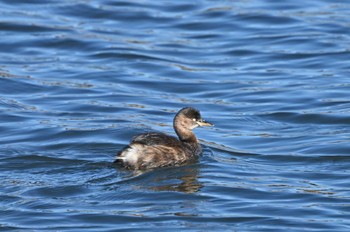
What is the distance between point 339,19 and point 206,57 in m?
3.33

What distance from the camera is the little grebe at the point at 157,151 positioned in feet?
38.2

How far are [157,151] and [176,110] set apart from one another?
3.03 m

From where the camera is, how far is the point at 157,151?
11859 mm

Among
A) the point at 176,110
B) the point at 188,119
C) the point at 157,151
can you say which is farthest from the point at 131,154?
the point at 176,110

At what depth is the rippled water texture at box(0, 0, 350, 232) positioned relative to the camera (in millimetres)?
10336

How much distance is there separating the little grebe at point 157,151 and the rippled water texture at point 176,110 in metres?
0.16

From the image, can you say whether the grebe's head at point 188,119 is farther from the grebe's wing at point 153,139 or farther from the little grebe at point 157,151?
the grebe's wing at point 153,139

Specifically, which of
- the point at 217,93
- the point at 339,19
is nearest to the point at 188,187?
the point at 217,93

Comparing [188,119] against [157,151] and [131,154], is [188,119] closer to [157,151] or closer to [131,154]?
[157,151]

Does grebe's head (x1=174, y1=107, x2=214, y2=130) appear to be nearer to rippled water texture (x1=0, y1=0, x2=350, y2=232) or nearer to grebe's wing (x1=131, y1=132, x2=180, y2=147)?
rippled water texture (x1=0, y1=0, x2=350, y2=232)

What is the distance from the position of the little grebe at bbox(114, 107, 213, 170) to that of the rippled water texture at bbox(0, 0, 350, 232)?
0.53 feet

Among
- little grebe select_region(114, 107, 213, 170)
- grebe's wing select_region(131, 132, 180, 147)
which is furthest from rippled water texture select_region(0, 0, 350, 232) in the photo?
grebe's wing select_region(131, 132, 180, 147)

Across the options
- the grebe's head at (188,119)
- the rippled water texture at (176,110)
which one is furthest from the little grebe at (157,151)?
the rippled water texture at (176,110)

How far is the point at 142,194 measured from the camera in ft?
35.2
